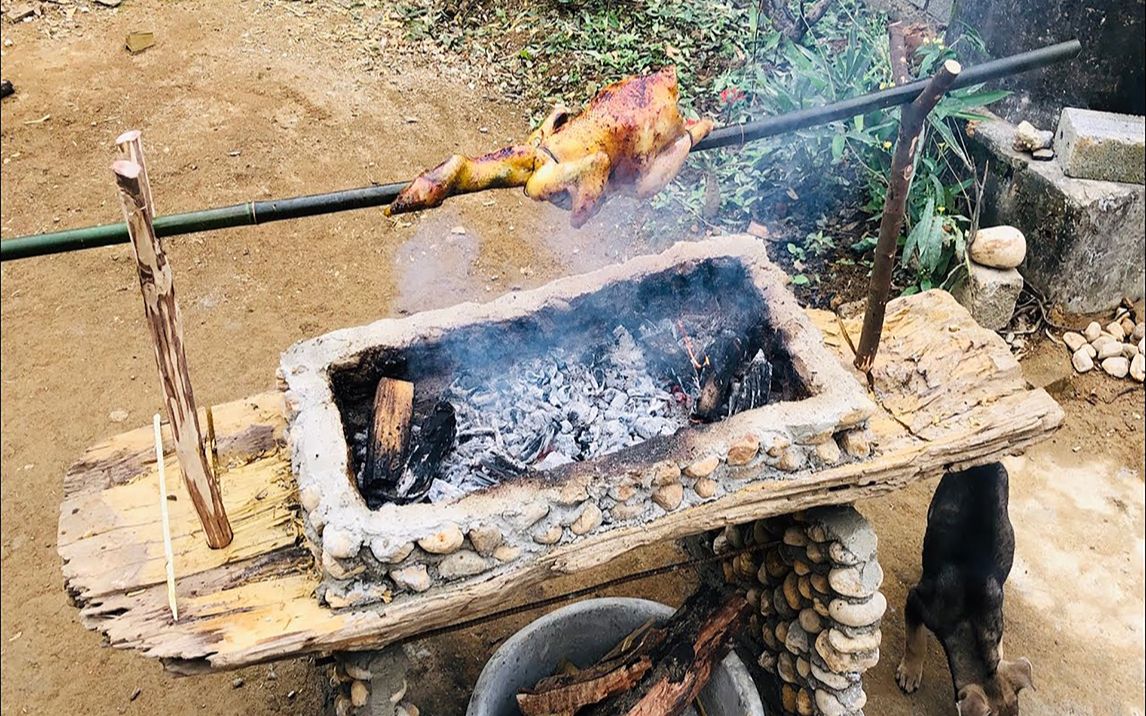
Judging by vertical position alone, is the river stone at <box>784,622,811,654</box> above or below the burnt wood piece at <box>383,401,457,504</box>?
below

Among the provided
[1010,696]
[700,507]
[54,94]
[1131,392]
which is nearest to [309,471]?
[700,507]

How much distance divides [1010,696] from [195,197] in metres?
5.31

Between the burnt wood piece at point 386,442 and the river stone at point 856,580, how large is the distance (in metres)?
1.59

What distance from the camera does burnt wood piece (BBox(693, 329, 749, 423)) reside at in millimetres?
3184

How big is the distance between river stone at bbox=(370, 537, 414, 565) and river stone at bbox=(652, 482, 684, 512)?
2.54 feet

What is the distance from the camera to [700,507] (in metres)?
2.79

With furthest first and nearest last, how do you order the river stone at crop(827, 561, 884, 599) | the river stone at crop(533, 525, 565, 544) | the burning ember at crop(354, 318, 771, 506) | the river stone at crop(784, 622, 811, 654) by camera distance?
the river stone at crop(784, 622, 811, 654)
the river stone at crop(827, 561, 884, 599)
the burning ember at crop(354, 318, 771, 506)
the river stone at crop(533, 525, 565, 544)

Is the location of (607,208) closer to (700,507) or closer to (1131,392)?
(1131,392)

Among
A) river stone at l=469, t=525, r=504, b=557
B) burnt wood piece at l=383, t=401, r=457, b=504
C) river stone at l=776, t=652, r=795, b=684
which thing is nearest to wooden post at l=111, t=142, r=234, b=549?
burnt wood piece at l=383, t=401, r=457, b=504

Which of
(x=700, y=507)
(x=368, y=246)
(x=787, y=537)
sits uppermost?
(x=700, y=507)

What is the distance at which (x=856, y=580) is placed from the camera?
126 inches

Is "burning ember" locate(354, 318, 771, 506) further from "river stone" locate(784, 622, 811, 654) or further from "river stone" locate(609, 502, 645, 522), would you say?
"river stone" locate(784, 622, 811, 654)

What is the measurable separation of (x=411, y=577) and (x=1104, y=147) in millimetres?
4773

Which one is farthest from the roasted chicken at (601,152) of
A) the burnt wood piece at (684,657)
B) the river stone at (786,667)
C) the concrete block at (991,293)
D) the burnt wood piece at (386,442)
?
the concrete block at (991,293)
